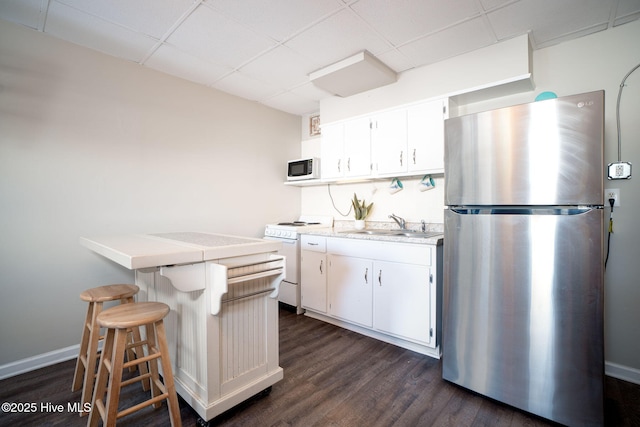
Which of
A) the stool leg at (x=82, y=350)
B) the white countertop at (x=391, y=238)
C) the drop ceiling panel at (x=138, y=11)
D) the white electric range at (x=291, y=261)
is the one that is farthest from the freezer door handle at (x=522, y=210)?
the stool leg at (x=82, y=350)

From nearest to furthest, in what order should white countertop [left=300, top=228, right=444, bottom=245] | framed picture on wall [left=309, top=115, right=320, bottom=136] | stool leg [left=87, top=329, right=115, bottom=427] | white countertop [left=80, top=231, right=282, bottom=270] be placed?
white countertop [left=80, top=231, right=282, bottom=270]
stool leg [left=87, top=329, right=115, bottom=427]
white countertop [left=300, top=228, right=444, bottom=245]
framed picture on wall [left=309, top=115, right=320, bottom=136]

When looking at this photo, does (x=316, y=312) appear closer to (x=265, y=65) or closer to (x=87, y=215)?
(x=87, y=215)

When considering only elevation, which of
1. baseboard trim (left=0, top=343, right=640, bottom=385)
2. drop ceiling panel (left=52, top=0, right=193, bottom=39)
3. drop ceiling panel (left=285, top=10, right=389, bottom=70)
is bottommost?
baseboard trim (left=0, top=343, right=640, bottom=385)

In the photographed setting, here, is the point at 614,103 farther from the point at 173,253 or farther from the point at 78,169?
the point at 78,169

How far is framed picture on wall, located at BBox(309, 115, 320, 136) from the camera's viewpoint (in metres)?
3.85

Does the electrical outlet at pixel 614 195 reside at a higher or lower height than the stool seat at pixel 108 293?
higher

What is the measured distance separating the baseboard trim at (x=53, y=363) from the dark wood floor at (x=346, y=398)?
0.06 meters

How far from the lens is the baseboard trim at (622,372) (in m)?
1.91

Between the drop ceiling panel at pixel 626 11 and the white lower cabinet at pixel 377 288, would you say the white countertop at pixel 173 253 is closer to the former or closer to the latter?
the white lower cabinet at pixel 377 288

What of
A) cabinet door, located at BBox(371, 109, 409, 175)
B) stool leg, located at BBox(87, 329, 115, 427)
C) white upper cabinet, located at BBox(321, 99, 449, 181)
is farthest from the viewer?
cabinet door, located at BBox(371, 109, 409, 175)

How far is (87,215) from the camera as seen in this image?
2.28 m

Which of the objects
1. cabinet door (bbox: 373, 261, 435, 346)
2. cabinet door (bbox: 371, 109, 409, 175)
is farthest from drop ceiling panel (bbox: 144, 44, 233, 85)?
cabinet door (bbox: 373, 261, 435, 346)

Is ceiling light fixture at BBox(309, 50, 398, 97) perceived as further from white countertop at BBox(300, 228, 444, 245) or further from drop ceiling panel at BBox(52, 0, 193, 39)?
white countertop at BBox(300, 228, 444, 245)

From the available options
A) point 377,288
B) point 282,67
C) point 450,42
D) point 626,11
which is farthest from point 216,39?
point 626,11
